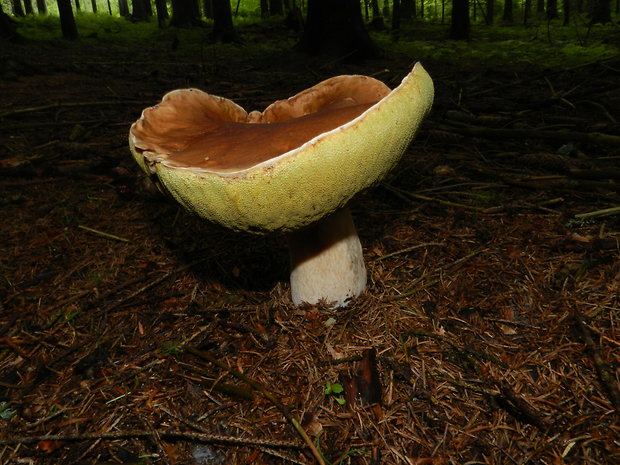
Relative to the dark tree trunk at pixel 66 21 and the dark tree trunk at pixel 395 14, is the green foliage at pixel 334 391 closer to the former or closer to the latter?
the dark tree trunk at pixel 395 14

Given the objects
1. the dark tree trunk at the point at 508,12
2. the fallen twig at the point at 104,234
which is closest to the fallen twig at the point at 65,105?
the fallen twig at the point at 104,234

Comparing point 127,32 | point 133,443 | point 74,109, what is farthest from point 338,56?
point 127,32

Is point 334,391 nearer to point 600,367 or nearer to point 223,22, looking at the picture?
point 600,367

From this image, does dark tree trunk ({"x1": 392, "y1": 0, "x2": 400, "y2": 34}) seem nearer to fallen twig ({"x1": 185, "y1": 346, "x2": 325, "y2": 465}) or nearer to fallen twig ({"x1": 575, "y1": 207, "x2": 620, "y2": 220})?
fallen twig ({"x1": 575, "y1": 207, "x2": 620, "y2": 220})

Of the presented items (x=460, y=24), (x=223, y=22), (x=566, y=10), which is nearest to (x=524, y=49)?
(x=460, y=24)

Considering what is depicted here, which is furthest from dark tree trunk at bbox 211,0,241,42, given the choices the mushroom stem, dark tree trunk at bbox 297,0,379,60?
the mushroom stem
